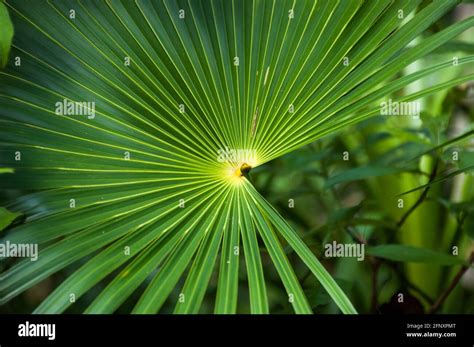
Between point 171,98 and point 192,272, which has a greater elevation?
point 171,98

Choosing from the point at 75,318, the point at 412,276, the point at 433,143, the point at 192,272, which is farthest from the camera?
the point at 412,276

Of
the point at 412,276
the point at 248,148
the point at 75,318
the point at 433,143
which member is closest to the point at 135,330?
the point at 75,318

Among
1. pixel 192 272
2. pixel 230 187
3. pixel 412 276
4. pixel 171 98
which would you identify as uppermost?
pixel 171 98

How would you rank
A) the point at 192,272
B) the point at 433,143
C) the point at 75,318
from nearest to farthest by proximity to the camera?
the point at 192,272 < the point at 75,318 < the point at 433,143

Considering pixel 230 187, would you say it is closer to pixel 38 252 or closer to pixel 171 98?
pixel 171 98

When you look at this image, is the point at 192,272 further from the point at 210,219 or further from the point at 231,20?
the point at 231,20

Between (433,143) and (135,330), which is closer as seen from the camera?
(135,330)

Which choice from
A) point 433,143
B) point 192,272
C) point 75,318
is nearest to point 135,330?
point 75,318
